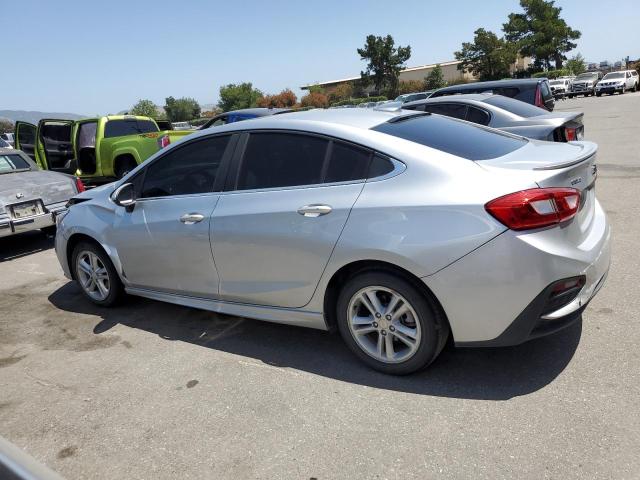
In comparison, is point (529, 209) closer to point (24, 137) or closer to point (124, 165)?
point (124, 165)

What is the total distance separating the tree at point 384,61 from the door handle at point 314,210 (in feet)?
250

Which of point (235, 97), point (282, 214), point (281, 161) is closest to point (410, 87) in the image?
point (235, 97)

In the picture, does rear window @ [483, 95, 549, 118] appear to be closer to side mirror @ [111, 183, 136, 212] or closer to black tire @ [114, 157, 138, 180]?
side mirror @ [111, 183, 136, 212]

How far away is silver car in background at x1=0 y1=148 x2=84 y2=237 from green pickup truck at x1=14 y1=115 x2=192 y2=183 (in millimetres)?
2223

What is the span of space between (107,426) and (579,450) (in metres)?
2.53

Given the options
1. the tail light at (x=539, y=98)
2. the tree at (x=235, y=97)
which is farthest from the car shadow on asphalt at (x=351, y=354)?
the tree at (x=235, y=97)

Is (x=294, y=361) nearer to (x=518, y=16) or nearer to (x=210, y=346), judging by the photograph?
(x=210, y=346)

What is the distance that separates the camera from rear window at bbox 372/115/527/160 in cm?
323

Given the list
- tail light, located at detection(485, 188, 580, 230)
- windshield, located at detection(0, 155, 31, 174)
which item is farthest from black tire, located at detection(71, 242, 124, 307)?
windshield, located at detection(0, 155, 31, 174)

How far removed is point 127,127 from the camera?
1175cm

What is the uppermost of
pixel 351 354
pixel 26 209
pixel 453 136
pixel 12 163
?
pixel 12 163

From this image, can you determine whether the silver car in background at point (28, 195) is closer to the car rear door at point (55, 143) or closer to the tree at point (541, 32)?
the car rear door at point (55, 143)

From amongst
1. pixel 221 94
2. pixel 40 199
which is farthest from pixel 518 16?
pixel 40 199

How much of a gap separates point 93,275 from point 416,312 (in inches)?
128
